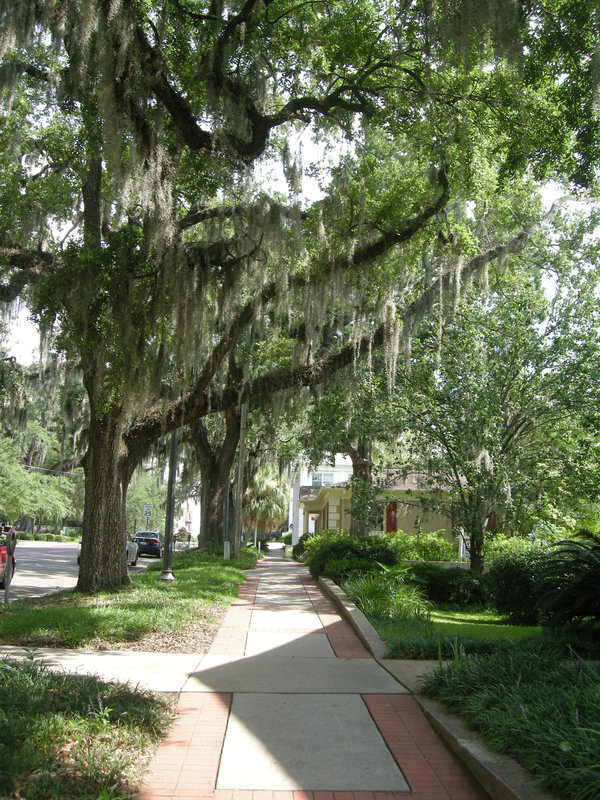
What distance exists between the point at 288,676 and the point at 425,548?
13.0 meters

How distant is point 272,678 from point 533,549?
22.3 ft

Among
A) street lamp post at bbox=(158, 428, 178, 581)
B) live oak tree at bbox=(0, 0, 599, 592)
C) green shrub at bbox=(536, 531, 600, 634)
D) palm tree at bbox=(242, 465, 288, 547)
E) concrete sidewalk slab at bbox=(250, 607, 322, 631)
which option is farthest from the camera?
palm tree at bbox=(242, 465, 288, 547)

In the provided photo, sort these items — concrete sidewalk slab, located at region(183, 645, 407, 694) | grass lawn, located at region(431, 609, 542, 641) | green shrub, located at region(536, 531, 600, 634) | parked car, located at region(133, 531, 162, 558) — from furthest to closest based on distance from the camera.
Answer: parked car, located at region(133, 531, 162, 558) < grass lawn, located at region(431, 609, 542, 641) < green shrub, located at region(536, 531, 600, 634) < concrete sidewalk slab, located at region(183, 645, 407, 694)

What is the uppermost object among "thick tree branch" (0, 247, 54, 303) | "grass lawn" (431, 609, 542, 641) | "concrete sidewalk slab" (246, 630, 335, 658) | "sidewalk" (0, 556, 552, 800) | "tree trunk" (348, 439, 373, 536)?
"thick tree branch" (0, 247, 54, 303)

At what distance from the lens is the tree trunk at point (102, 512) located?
36.5 ft

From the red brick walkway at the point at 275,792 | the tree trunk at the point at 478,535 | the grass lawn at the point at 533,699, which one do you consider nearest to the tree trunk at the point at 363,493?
the tree trunk at the point at 478,535

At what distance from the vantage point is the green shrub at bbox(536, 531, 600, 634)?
745 cm

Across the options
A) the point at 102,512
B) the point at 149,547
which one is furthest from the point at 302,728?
the point at 149,547

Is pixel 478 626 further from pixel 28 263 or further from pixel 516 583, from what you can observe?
pixel 28 263

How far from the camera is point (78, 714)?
4.30 m

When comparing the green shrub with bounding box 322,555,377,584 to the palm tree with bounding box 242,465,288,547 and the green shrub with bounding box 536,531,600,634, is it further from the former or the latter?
the palm tree with bounding box 242,465,288,547

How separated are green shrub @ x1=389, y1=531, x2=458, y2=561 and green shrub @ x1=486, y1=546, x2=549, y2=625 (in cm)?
670

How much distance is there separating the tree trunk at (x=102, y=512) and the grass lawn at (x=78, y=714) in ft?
8.18

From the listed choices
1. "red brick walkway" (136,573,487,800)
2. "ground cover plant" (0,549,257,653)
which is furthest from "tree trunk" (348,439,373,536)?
"red brick walkway" (136,573,487,800)
